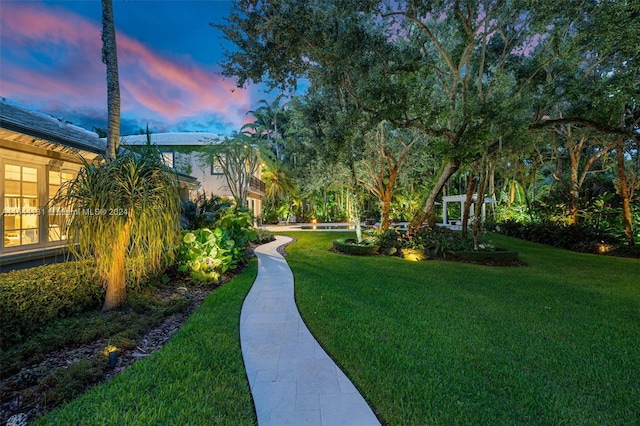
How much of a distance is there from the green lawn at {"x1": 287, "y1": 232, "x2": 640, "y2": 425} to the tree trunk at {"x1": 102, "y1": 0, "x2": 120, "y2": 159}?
4.60 meters

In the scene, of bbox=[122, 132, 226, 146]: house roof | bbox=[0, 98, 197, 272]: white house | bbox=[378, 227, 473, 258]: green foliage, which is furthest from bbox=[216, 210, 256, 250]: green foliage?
bbox=[122, 132, 226, 146]: house roof

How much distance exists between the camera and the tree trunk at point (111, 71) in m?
5.39

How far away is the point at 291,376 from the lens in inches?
118

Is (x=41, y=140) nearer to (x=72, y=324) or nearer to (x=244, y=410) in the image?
(x=72, y=324)

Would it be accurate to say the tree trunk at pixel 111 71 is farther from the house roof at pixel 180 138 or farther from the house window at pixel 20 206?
the house roof at pixel 180 138

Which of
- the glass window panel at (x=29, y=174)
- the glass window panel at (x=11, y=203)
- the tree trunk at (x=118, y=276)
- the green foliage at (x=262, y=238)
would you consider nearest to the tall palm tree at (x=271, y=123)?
the green foliage at (x=262, y=238)

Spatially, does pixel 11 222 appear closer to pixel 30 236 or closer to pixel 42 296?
pixel 30 236

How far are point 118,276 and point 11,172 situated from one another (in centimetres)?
293

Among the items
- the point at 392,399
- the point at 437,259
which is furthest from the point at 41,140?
the point at 437,259

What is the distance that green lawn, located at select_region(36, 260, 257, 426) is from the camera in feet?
7.64

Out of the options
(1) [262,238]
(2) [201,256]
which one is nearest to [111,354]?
(2) [201,256]

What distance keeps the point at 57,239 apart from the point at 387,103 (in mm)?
8368

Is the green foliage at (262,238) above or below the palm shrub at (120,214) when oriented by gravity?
below

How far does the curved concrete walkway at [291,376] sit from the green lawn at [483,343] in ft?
0.56
